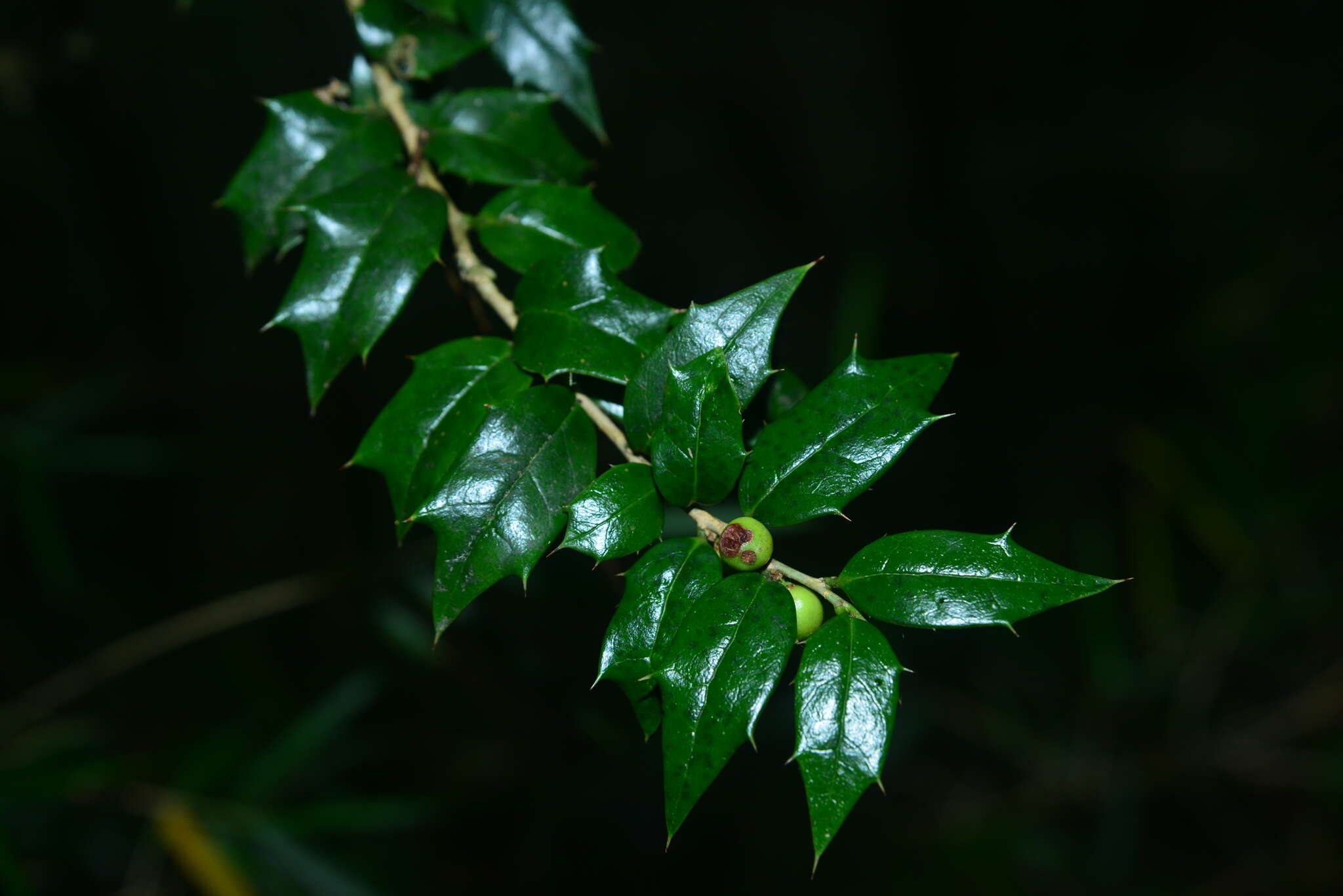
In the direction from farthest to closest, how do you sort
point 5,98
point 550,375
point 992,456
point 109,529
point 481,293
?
1. point 992,456
2. point 109,529
3. point 5,98
4. point 481,293
5. point 550,375

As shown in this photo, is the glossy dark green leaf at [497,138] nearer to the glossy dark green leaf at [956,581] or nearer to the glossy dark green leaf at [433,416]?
the glossy dark green leaf at [433,416]

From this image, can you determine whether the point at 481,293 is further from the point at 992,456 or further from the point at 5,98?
the point at 992,456

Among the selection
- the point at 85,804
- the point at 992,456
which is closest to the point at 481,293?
the point at 85,804

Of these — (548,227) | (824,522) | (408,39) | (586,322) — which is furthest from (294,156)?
(824,522)

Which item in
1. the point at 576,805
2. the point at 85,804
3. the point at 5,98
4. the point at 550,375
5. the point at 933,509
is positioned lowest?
the point at 933,509

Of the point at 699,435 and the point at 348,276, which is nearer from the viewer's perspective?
the point at 699,435

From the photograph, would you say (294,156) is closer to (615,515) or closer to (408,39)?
(408,39)

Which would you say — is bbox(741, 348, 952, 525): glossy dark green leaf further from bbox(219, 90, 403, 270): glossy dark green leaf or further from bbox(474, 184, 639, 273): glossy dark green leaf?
bbox(219, 90, 403, 270): glossy dark green leaf

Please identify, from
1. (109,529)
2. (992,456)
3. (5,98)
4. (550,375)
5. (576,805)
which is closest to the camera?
(550,375)
